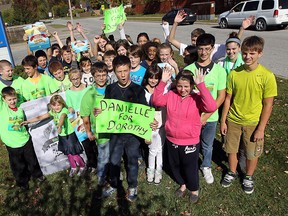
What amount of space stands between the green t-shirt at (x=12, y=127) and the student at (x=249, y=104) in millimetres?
3131

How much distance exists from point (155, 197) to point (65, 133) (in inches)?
71.8

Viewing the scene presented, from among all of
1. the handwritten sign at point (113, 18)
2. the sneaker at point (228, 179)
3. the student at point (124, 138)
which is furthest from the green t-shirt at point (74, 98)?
the handwritten sign at point (113, 18)

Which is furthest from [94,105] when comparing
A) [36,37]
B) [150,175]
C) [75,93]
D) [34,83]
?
[36,37]

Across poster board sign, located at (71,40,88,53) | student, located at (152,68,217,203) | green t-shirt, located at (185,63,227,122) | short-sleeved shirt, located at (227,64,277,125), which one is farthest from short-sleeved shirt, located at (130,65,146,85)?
poster board sign, located at (71,40,88,53)

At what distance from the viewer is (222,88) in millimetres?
3654

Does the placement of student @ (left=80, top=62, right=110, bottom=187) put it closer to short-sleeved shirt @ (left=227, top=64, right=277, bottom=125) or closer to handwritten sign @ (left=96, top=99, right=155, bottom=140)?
handwritten sign @ (left=96, top=99, right=155, bottom=140)

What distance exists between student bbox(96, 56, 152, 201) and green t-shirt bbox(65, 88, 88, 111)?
79 cm

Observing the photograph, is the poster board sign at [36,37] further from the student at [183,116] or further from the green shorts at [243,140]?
the green shorts at [243,140]

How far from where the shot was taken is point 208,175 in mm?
4230

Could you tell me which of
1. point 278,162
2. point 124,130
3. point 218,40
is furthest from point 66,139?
point 218,40

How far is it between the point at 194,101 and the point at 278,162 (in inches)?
93.1

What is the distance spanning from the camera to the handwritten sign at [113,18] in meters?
6.76

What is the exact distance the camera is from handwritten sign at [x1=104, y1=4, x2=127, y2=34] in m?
6.76

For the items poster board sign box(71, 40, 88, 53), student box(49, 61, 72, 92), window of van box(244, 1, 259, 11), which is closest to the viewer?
student box(49, 61, 72, 92)
